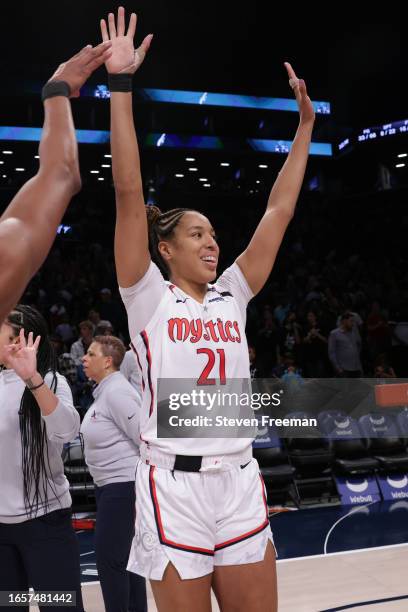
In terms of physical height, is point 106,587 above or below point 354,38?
below

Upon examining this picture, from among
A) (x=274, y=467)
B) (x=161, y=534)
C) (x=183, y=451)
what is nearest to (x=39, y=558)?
(x=161, y=534)

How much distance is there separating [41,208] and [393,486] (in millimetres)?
7094

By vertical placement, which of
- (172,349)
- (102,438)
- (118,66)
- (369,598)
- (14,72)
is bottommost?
(369,598)

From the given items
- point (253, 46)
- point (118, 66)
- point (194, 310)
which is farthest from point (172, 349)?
point (253, 46)

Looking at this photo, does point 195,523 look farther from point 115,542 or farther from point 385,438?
point 385,438

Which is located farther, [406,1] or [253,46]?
[253,46]

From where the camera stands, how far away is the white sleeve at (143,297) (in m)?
2.11

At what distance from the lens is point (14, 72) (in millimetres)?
13859

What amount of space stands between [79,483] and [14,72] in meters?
9.88

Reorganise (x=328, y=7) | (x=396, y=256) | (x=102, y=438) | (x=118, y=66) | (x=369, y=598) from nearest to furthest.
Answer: (x=118, y=66), (x=102, y=438), (x=369, y=598), (x=328, y=7), (x=396, y=256)

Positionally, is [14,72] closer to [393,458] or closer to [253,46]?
[253,46]

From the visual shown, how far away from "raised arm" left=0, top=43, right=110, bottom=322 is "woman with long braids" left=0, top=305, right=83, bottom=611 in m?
1.63

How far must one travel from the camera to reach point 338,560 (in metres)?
5.31

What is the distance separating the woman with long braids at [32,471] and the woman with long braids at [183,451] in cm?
74
